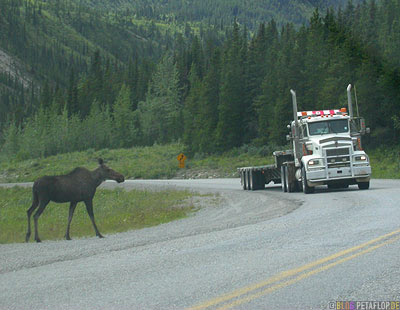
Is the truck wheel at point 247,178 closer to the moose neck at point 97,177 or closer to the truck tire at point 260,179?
the truck tire at point 260,179

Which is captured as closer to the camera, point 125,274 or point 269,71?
point 125,274

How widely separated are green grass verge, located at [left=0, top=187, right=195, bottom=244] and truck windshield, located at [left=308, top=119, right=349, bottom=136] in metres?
5.79

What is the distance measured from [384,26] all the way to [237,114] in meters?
26.7

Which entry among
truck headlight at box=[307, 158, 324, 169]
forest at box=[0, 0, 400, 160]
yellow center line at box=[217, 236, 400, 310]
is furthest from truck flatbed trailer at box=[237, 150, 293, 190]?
yellow center line at box=[217, 236, 400, 310]

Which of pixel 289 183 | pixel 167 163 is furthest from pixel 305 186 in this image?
pixel 167 163

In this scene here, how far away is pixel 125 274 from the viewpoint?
8367 millimetres

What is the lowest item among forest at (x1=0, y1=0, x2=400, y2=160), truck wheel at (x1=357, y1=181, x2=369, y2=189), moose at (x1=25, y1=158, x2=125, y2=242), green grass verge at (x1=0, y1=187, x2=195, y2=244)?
green grass verge at (x1=0, y1=187, x2=195, y2=244)

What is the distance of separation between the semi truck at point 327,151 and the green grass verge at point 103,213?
470 cm

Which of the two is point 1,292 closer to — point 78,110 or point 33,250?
point 33,250

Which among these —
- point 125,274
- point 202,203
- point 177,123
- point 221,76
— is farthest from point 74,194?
point 177,123

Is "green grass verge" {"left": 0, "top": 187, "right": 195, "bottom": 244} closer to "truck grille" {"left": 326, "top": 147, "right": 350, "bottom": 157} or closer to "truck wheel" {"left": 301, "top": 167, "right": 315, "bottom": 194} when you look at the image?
"truck wheel" {"left": 301, "top": 167, "right": 315, "bottom": 194}

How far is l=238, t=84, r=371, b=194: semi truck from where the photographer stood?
24094 millimetres

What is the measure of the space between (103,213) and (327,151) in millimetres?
10131

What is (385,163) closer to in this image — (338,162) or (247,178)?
(247,178)
